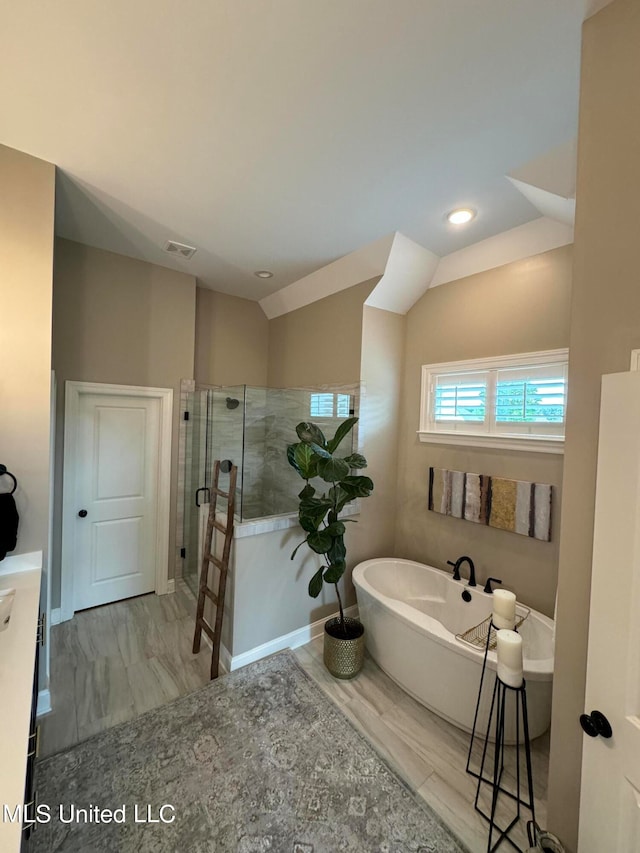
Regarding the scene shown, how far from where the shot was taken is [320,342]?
10.9 ft

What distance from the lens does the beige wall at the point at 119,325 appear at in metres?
2.76

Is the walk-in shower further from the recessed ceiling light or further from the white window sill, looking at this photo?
the recessed ceiling light

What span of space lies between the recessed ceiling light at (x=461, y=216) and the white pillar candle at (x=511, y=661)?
7.80ft

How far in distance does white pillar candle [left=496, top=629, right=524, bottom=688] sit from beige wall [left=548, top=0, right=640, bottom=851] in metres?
0.11

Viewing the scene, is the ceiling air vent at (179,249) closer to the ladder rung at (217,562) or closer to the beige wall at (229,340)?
the beige wall at (229,340)

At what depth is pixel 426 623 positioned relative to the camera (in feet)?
6.80

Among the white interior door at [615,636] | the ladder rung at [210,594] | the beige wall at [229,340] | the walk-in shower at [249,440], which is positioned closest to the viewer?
the white interior door at [615,636]

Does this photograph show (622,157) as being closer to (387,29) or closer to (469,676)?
(387,29)

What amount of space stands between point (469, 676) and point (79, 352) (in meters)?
3.60

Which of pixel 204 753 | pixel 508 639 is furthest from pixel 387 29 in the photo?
pixel 204 753

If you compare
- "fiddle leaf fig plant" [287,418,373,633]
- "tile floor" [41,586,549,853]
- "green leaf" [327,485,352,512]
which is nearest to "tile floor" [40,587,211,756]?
"tile floor" [41,586,549,853]

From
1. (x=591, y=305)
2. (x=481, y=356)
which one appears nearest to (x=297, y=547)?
(x=481, y=356)

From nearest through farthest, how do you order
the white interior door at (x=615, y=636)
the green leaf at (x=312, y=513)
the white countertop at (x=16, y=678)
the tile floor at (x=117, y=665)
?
the white countertop at (x=16, y=678), the white interior door at (x=615, y=636), the tile floor at (x=117, y=665), the green leaf at (x=312, y=513)

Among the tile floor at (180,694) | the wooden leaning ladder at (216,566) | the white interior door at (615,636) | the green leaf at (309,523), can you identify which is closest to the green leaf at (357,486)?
the green leaf at (309,523)
